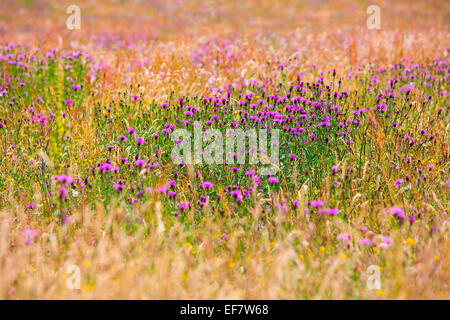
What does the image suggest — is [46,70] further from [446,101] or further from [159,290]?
[446,101]

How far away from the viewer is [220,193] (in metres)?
3.21

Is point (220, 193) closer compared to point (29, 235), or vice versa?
point (29, 235)

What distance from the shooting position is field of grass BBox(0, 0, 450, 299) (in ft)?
7.64

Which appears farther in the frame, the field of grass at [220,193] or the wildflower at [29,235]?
the wildflower at [29,235]

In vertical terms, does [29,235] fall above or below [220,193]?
below

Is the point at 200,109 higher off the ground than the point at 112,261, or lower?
higher

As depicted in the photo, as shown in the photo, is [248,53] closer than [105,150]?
No

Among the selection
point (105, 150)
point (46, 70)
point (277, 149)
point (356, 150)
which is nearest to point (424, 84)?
Result: point (356, 150)

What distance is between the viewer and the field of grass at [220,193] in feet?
7.64

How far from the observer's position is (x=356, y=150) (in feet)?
12.3

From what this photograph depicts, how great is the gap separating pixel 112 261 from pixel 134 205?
473 millimetres

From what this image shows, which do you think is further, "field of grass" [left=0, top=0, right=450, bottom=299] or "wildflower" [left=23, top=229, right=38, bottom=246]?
"wildflower" [left=23, top=229, right=38, bottom=246]
